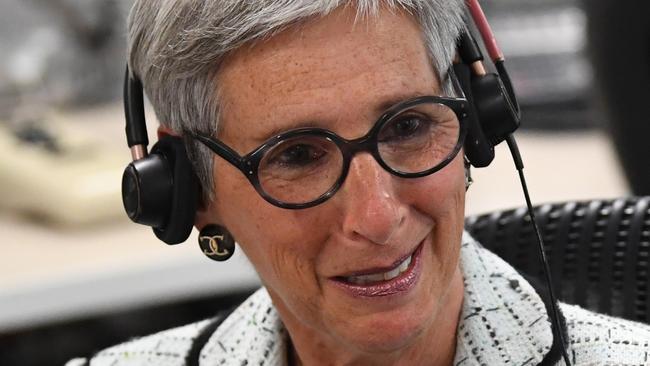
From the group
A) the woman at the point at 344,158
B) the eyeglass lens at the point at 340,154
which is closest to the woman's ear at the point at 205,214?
the woman at the point at 344,158

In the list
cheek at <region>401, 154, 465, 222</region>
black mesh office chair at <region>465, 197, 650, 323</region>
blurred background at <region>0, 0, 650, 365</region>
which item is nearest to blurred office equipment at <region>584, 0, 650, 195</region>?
blurred background at <region>0, 0, 650, 365</region>

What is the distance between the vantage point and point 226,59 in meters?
1.05

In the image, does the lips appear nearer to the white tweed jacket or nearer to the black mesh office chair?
the white tweed jacket

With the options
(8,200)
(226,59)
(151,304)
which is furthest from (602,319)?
(8,200)

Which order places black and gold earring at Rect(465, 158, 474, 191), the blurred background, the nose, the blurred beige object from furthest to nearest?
the blurred beige object → the blurred background → black and gold earring at Rect(465, 158, 474, 191) → the nose

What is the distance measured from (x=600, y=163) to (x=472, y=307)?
5.21ft

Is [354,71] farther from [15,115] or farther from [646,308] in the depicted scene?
[15,115]

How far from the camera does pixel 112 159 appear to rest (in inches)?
106

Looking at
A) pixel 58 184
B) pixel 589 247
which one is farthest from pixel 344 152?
pixel 58 184

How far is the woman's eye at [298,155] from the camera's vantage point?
105 cm

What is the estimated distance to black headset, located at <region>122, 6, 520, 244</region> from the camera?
3.68ft

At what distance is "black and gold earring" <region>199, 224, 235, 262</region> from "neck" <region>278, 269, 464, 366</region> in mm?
105

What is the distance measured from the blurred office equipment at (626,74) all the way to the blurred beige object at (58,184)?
1.04 metres

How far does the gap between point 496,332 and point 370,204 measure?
0.77ft
